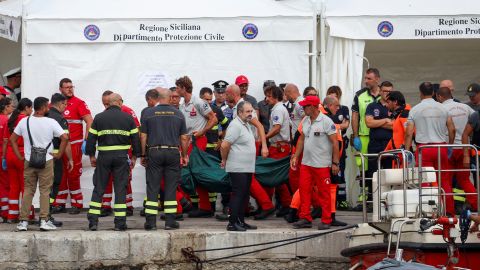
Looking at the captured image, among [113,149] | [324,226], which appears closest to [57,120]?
[113,149]

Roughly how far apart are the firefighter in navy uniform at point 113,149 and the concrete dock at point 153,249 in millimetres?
477

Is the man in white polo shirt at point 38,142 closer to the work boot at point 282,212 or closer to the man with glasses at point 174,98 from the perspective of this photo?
the man with glasses at point 174,98

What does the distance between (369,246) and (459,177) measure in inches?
97.6

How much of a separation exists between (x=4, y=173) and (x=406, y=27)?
21.0 feet

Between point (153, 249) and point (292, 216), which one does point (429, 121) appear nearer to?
point (292, 216)

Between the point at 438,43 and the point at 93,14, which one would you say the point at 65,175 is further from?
the point at 438,43

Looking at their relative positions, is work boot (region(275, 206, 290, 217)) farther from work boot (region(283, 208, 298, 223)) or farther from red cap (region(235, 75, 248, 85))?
red cap (region(235, 75, 248, 85))

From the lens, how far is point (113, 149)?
14203 millimetres

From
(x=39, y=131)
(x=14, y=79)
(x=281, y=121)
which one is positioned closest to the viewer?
(x=39, y=131)

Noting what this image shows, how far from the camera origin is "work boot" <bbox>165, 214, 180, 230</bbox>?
559 inches

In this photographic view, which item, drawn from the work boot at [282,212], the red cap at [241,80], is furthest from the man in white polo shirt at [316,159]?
the red cap at [241,80]

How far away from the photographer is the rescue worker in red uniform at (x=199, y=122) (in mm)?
15625

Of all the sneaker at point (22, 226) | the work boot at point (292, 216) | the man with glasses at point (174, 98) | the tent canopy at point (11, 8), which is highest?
the tent canopy at point (11, 8)

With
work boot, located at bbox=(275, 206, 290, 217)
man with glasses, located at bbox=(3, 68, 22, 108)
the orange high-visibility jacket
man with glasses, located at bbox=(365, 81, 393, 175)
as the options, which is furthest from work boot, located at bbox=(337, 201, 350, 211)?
man with glasses, located at bbox=(3, 68, 22, 108)
